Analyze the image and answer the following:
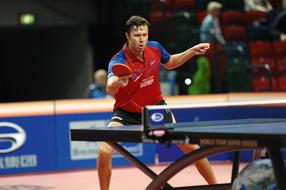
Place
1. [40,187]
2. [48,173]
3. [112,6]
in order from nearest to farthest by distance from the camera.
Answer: [40,187] → [48,173] → [112,6]

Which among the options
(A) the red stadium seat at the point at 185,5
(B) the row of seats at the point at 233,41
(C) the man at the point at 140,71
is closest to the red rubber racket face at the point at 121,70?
(C) the man at the point at 140,71

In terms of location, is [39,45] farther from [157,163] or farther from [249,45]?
[157,163]

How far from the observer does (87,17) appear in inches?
597

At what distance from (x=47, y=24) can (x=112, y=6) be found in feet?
4.05

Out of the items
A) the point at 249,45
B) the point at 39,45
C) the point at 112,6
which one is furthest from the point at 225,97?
the point at 39,45

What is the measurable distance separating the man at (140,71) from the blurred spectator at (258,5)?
24.4ft

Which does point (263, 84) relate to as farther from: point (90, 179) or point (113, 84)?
point (113, 84)

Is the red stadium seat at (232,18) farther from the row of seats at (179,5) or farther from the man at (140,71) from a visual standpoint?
the man at (140,71)

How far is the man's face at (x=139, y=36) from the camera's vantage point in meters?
6.54

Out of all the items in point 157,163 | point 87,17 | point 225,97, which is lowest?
point 157,163

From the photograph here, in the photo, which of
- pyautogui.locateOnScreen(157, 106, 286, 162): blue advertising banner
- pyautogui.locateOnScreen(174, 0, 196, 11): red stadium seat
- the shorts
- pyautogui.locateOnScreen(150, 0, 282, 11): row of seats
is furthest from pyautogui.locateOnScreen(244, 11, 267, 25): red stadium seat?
the shorts

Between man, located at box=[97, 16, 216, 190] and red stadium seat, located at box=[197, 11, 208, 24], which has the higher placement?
red stadium seat, located at box=[197, 11, 208, 24]

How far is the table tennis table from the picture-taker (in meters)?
4.66

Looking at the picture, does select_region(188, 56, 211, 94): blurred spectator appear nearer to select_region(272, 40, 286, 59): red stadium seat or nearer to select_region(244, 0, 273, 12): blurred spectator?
select_region(272, 40, 286, 59): red stadium seat
